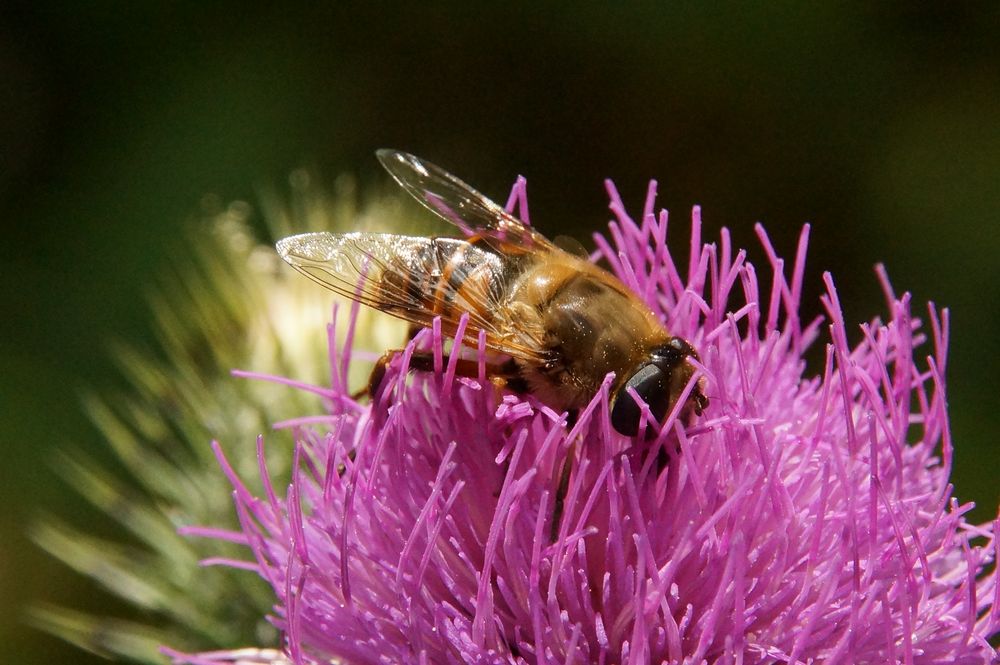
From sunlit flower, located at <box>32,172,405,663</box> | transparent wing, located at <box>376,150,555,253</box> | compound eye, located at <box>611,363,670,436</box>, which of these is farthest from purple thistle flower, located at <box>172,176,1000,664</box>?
sunlit flower, located at <box>32,172,405,663</box>

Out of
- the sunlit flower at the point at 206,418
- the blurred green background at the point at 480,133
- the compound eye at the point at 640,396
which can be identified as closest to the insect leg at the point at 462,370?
the compound eye at the point at 640,396

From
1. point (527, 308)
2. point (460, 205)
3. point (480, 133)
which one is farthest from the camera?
point (480, 133)

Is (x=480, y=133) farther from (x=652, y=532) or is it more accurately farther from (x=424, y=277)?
(x=652, y=532)

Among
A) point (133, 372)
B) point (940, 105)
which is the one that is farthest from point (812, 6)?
point (133, 372)

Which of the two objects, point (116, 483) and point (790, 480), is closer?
point (790, 480)

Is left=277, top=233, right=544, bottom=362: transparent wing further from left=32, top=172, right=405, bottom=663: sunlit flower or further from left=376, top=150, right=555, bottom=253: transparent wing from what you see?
left=32, top=172, right=405, bottom=663: sunlit flower

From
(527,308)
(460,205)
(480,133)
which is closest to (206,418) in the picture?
(460,205)

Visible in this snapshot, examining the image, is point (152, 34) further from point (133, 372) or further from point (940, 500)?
point (940, 500)
